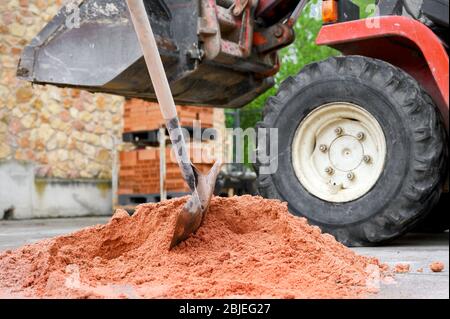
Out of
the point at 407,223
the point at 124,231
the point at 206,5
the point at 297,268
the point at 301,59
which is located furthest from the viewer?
the point at 301,59

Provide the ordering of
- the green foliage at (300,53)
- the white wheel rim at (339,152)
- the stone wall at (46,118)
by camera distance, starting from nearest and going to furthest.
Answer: the white wheel rim at (339,152), the stone wall at (46,118), the green foliage at (300,53)

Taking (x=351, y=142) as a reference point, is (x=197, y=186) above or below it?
below

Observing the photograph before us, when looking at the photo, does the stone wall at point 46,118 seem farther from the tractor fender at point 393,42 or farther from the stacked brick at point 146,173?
the tractor fender at point 393,42

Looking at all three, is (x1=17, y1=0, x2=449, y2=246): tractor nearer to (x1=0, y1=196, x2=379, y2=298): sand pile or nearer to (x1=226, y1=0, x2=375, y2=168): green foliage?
(x1=0, y1=196, x2=379, y2=298): sand pile

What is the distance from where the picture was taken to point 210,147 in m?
8.91

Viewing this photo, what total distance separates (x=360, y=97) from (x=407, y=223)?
0.81 metres

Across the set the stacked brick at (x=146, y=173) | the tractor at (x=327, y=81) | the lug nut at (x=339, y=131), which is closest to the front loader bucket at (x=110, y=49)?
the tractor at (x=327, y=81)

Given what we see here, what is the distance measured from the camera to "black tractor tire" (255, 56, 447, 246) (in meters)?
3.79

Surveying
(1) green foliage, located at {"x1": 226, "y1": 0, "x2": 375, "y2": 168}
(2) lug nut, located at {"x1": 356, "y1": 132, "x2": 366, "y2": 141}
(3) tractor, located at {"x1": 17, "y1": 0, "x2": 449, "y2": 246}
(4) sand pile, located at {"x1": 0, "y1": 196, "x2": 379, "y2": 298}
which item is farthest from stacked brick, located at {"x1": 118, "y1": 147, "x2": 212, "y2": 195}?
(1) green foliage, located at {"x1": 226, "y1": 0, "x2": 375, "y2": 168}

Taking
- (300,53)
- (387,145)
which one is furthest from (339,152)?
(300,53)

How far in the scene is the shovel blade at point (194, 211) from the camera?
3010mm

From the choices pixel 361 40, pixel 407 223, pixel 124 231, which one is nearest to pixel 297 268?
pixel 124 231

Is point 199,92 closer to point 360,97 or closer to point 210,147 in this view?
point 360,97

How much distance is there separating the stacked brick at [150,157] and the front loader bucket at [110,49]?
9.32 ft
